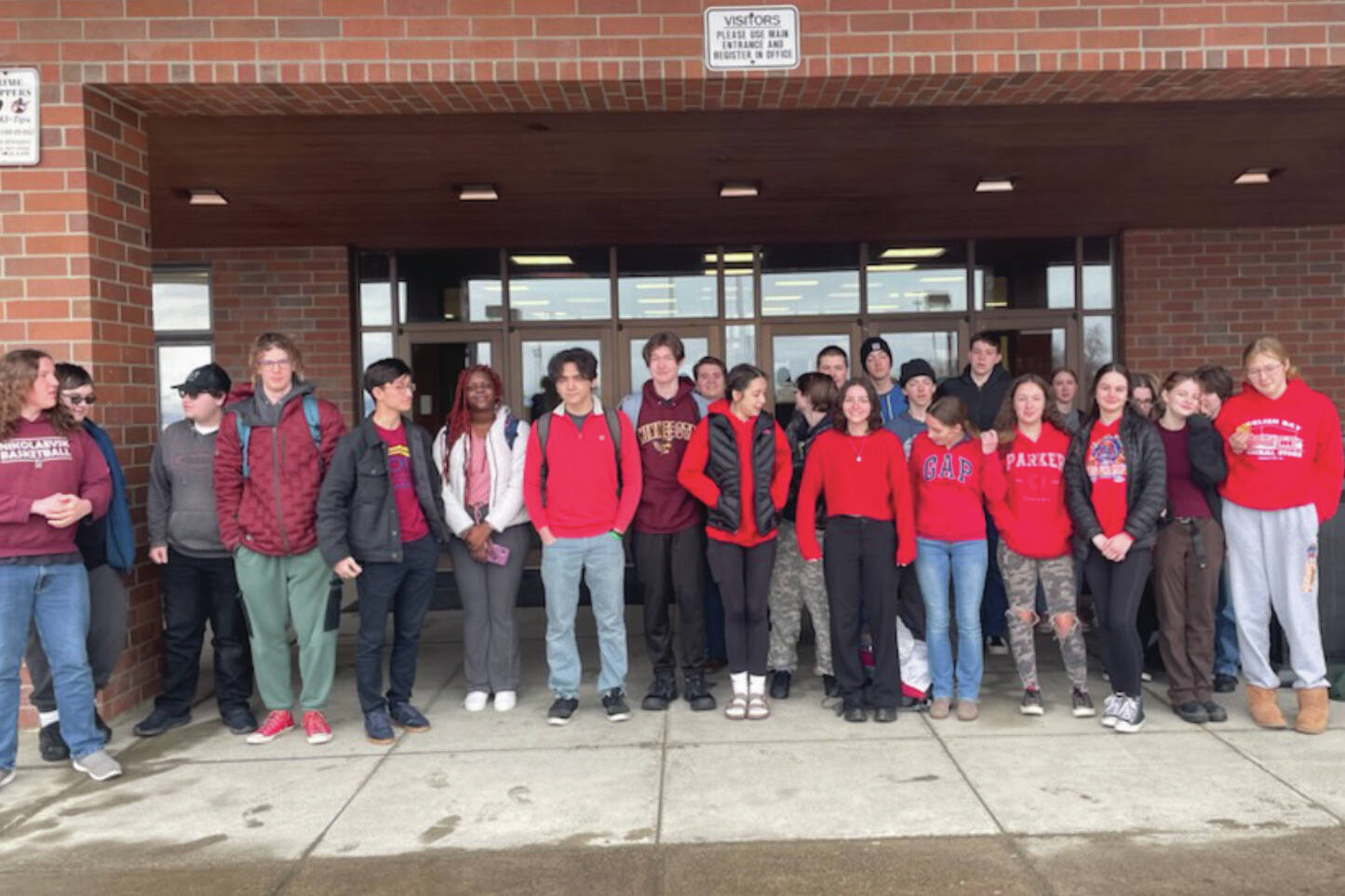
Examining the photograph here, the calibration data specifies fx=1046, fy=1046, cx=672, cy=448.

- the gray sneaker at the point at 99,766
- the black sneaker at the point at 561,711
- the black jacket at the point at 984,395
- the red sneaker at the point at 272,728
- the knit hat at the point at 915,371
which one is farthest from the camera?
the black jacket at the point at 984,395

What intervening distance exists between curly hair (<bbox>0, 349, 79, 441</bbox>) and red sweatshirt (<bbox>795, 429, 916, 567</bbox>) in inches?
140

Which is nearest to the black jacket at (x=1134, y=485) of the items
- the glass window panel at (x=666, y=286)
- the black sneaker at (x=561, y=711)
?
the black sneaker at (x=561, y=711)

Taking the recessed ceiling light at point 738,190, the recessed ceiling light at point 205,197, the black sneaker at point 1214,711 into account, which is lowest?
the black sneaker at point 1214,711

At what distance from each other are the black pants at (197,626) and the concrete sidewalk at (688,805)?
0.65 feet

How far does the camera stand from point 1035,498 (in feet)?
16.8

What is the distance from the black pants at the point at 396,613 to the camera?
5.01 meters

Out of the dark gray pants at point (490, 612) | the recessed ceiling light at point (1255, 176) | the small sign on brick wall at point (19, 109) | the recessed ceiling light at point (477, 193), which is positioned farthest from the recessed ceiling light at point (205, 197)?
the recessed ceiling light at point (1255, 176)

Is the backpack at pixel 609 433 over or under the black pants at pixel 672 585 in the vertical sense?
over

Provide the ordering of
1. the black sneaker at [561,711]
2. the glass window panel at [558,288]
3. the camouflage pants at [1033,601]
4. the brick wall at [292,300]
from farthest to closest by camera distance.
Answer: the glass window panel at [558,288], the brick wall at [292,300], the black sneaker at [561,711], the camouflage pants at [1033,601]

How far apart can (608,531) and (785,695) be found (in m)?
1.34

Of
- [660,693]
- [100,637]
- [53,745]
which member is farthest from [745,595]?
[53,745]

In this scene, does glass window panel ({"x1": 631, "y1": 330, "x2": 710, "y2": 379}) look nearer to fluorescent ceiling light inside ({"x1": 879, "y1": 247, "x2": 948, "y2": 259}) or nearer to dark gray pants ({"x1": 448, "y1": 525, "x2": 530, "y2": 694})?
fluorescent ceiling light inside ({"x1": 879, "y1": 247, "x2": 948, "y2": 259})

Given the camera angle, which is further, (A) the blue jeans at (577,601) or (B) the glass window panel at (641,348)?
(B) the glass window panel at (641,348)

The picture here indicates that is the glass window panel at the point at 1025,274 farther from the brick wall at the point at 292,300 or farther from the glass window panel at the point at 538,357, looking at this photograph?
the brick wall at the point at 292,300
